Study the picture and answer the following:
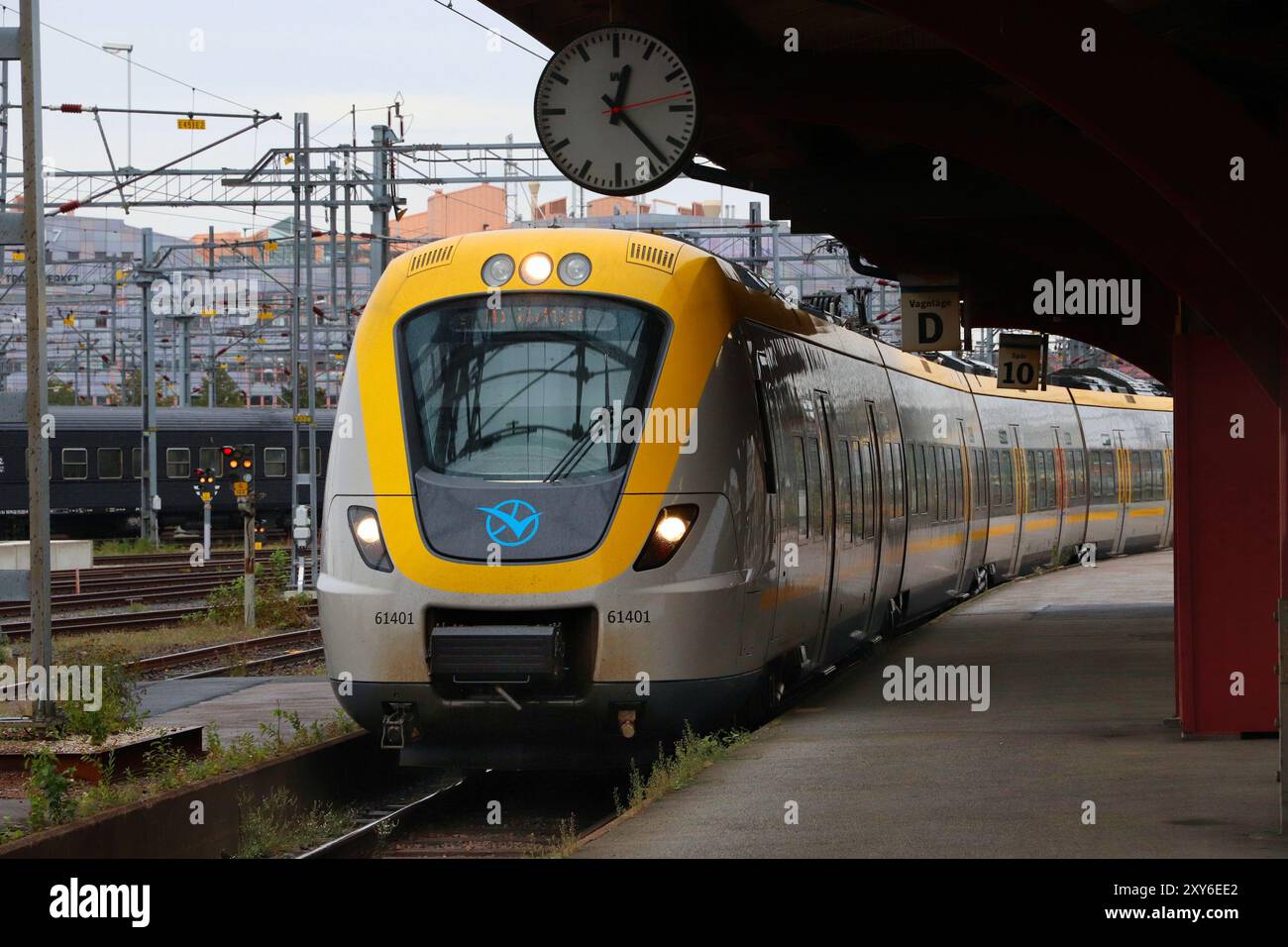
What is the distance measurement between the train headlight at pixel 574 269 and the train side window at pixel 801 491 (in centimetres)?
236

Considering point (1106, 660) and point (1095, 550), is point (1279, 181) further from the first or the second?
point (1095, 550)

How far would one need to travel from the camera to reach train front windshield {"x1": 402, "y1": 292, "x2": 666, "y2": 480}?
10578 millimetres

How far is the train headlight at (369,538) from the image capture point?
1045 cm

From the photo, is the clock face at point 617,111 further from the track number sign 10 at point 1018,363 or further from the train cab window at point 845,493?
the track number sign 10 at point 1018,363

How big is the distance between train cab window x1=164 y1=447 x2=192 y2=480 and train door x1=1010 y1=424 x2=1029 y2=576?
85.9 ft

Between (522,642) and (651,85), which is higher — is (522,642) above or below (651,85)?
below

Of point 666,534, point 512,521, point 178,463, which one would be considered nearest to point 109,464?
point 178,463

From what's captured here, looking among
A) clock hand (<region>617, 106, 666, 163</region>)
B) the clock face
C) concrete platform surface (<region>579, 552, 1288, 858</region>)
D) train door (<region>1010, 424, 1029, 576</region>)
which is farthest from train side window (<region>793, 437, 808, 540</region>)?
train door (<region>1010, 424, 1029, 576</region>)

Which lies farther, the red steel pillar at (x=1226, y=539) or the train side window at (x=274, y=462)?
the train side window at (x=274, y=462)

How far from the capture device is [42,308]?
13.4 meters

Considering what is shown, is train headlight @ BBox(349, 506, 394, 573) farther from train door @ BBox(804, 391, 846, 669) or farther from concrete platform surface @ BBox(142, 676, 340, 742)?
train door @ BBox(804, 391, 846, 669)

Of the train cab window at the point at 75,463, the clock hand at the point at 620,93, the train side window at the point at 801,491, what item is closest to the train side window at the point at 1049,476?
the train side window at the point at 801,491
